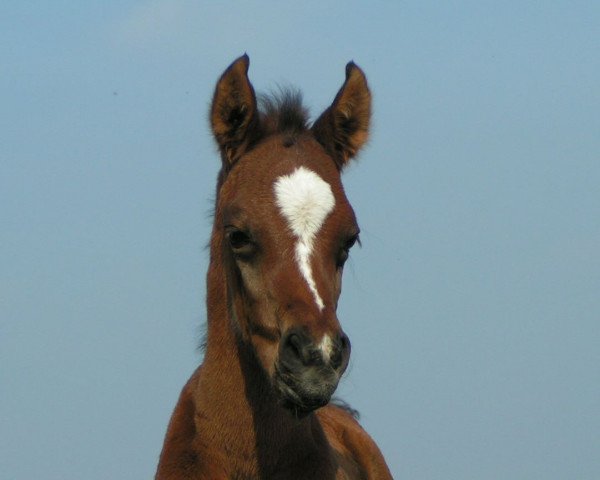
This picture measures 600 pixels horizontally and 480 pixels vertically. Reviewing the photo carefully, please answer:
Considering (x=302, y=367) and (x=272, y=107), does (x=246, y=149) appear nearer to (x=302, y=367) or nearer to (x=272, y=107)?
(x=272, y=107)

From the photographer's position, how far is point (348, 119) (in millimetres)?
9023

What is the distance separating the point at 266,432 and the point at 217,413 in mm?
303

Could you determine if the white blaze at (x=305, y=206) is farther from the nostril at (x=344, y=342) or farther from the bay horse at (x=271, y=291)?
the nostril at (x=344, y=342)

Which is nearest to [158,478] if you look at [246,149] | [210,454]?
[210,454]

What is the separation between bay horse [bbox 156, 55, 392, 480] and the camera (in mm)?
7590

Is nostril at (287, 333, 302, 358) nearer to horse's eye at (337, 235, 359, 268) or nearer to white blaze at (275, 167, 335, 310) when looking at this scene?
white blaze at (275, 167, 335, 310)

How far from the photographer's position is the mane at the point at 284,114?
880 centimetres

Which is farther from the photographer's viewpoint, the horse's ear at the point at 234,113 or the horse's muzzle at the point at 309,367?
the horse's ear at the point at 234,113

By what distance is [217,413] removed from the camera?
842 cm

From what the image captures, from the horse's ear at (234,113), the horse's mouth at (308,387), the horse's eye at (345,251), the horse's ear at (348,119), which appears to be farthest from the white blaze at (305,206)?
the horse's ear at (348,119)

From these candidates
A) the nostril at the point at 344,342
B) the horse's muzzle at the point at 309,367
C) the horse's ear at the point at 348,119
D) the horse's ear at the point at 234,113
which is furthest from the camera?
the horse's ear at the point at 348,119

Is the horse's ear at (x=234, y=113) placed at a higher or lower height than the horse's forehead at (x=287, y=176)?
higher

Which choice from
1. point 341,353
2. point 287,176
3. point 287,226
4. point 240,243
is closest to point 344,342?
point 341,353

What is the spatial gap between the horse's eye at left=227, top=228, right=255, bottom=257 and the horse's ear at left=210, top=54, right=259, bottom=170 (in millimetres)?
702
